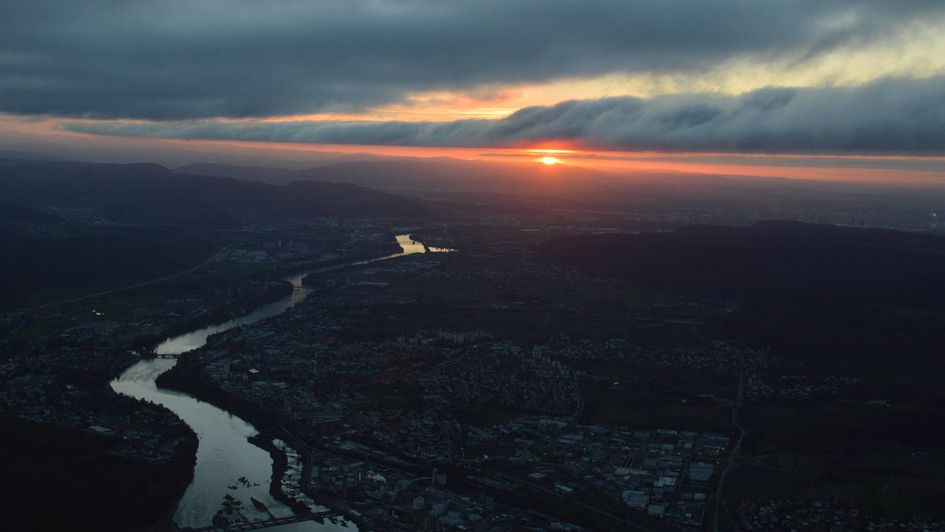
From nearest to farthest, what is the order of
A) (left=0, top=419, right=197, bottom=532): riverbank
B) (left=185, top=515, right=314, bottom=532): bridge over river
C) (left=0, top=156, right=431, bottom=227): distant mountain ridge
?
(left=185, top=515, right=314, bottom=532): bridge over river < (left=0, top=419, right=197, bottom=532): riverbank < (left=0, top=156, right=431, bottom=227): distant mountain ridge

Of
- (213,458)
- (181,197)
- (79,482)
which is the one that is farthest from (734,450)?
(181,197)

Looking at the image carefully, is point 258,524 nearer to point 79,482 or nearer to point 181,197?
point 79,482

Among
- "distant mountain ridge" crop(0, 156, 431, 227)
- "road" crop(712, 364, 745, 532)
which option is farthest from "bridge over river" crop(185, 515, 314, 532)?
"distant mountain ridge" crop(0, 156, 431, 227)

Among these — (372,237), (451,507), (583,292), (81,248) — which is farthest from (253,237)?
(451,507)

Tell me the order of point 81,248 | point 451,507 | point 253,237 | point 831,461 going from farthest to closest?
1. point 253,237
2. point 81,248
3. point 831,461
4. point 451,507

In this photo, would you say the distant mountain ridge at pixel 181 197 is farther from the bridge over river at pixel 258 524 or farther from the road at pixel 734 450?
the bridge over river at pixel 258 524

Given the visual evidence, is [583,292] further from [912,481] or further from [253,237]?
[253,237]

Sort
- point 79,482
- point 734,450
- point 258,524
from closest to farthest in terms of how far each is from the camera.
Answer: point 258,524
point 79,482
point 734,450

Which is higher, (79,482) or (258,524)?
(79,482)

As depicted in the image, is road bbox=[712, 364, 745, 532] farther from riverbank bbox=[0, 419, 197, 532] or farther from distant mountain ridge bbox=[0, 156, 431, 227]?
distant mountain ridge bbox=[0, 156, 431, 227]
